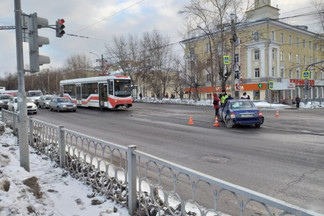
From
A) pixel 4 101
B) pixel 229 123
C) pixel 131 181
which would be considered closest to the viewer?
pixel 131 181

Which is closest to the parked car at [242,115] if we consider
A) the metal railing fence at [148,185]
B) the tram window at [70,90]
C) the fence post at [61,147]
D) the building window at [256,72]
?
the metal railing fence at [148,185]

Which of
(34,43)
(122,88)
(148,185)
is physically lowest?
(148,185)

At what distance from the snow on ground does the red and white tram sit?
1856cm

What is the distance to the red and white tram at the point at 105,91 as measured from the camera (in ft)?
78.6

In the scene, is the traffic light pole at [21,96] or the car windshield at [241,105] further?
the car windshield at [241,105]

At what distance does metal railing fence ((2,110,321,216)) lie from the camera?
2762 millimetres

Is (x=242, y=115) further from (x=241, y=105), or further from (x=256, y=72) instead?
(x=256, y=72)

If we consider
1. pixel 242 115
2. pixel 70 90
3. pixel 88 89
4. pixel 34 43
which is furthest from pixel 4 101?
pixel 34 43

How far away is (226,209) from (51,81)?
97.9 metres

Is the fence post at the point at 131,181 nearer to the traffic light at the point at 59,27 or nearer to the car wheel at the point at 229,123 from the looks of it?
the car wheel at the point at 229,123

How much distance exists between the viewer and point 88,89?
2692 cm

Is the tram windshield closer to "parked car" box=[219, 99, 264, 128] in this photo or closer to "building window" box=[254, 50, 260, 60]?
"parked car" box=[219, 99, 264, 128]

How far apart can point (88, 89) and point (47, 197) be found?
2354 cm

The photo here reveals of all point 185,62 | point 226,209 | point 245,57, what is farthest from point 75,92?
point 245,57
